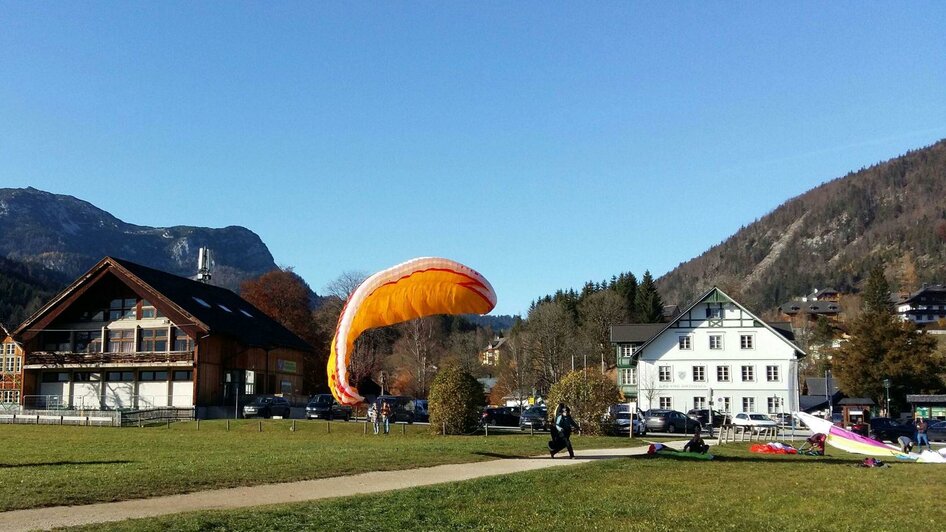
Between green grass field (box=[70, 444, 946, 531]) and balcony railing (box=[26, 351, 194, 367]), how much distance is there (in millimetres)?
40990

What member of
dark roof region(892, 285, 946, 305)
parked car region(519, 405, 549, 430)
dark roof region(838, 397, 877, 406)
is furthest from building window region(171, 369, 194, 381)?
dark roof region(892, 285, 946, 305)

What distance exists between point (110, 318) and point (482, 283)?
43736mm

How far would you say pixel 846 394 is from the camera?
243 ft

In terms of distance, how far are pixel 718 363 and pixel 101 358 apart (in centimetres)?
4802

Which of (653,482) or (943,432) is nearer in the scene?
(653,482)

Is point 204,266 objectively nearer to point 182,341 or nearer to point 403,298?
point 182,341

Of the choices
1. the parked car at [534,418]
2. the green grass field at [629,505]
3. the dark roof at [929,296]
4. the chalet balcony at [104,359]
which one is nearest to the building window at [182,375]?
→ the chalet balcony at [104,359]

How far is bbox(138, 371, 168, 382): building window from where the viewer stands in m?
55.8

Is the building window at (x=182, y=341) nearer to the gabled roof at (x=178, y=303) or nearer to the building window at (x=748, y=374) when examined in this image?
the gabled roof at (x=178, y=303)

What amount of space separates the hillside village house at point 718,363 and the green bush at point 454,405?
34.9 m

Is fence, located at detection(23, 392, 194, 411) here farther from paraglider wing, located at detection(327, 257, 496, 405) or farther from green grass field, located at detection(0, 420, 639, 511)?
paraglider wing, located at detection(327, 257, 496, 405)

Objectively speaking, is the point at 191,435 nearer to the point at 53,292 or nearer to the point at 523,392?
the point at 523,392

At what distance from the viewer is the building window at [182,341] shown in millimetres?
54906

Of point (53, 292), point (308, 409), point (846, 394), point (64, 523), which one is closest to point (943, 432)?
point (846, 394)
